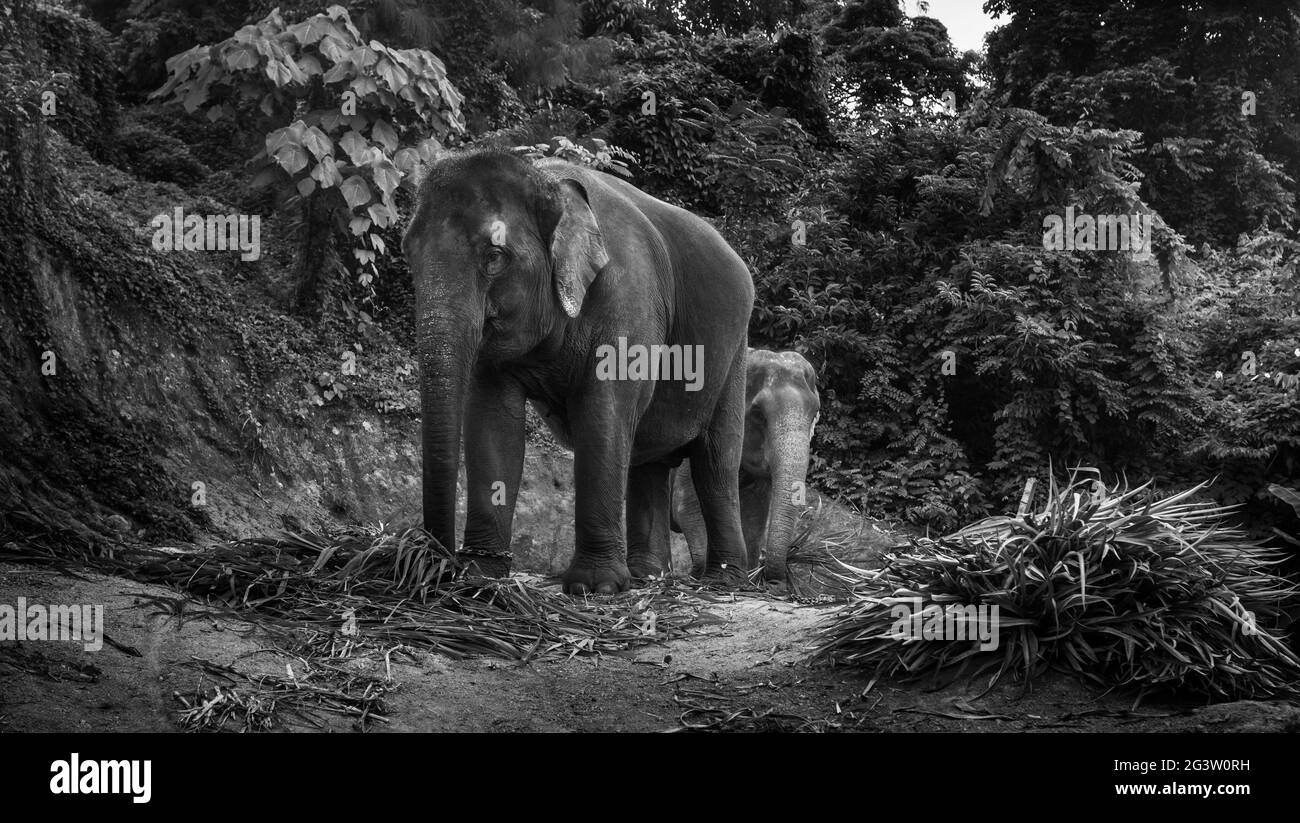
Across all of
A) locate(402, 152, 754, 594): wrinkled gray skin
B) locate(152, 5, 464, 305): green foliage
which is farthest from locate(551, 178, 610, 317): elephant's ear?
locate(152, 5, 464, 305): green foliage

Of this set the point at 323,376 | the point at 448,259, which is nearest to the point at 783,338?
the point at 323,376

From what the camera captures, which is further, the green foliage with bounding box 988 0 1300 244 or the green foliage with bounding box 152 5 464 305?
the green foliage with bounding box 988 0 1300 244

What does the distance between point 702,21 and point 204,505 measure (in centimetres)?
2151

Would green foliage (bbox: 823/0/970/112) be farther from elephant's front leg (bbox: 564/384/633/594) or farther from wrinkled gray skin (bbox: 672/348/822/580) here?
elephant's front leg (bbox: 564/384/633/594)

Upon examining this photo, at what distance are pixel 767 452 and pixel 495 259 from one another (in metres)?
4.97

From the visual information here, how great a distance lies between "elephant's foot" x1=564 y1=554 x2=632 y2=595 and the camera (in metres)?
8.14

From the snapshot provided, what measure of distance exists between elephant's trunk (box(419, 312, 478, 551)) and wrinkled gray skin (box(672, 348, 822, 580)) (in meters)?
4.34

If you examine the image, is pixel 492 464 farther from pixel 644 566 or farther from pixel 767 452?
pixel 767 452

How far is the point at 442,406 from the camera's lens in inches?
270

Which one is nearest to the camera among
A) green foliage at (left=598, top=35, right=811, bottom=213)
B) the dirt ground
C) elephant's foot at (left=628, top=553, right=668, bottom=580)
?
the dirt ground

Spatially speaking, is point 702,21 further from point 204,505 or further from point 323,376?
point 204,505

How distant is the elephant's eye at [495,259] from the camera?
7.36 meters

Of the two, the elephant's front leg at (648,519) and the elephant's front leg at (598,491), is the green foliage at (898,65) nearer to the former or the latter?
the elephant's front leg at (648,519)

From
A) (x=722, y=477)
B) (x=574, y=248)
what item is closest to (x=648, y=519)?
(x=722, y=477)
